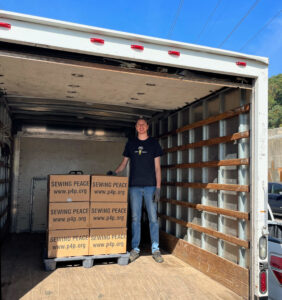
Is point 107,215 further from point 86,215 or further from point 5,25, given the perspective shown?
point 5,25

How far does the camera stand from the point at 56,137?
21.8 feet

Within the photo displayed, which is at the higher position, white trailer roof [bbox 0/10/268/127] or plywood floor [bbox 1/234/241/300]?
white trailer roof [bbox 0/10/268/127]

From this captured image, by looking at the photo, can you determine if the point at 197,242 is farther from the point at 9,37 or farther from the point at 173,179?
the point at 9,37

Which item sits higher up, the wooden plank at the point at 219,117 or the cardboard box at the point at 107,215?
the wooden plank at the point at 219,117

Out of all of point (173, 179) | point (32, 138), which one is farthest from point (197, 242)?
point (32, 138)

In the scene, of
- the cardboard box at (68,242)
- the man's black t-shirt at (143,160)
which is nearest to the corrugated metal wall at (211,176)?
the man's black t-shirt at (143,160)

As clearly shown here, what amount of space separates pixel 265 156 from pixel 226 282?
146 centimetres

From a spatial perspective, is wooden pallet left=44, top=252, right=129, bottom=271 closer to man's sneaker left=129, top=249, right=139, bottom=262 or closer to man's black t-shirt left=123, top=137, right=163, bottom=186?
man's sneaker left=129, top=249, right=139, bottom=262

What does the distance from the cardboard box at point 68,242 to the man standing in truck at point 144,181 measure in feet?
2.56

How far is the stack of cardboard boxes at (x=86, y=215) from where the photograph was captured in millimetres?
4164

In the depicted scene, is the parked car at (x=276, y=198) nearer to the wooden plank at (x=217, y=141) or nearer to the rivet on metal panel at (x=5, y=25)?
the wooden plank at (x=217, y=141)

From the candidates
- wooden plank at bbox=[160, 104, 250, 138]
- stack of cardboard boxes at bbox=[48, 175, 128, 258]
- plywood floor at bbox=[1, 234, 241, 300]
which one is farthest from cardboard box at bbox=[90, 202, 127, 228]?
wooden plank at bbox=[160, 104, 250, 138]

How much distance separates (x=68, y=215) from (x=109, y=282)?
3.52 ft

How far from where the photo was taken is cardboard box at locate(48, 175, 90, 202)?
4.19 metres
